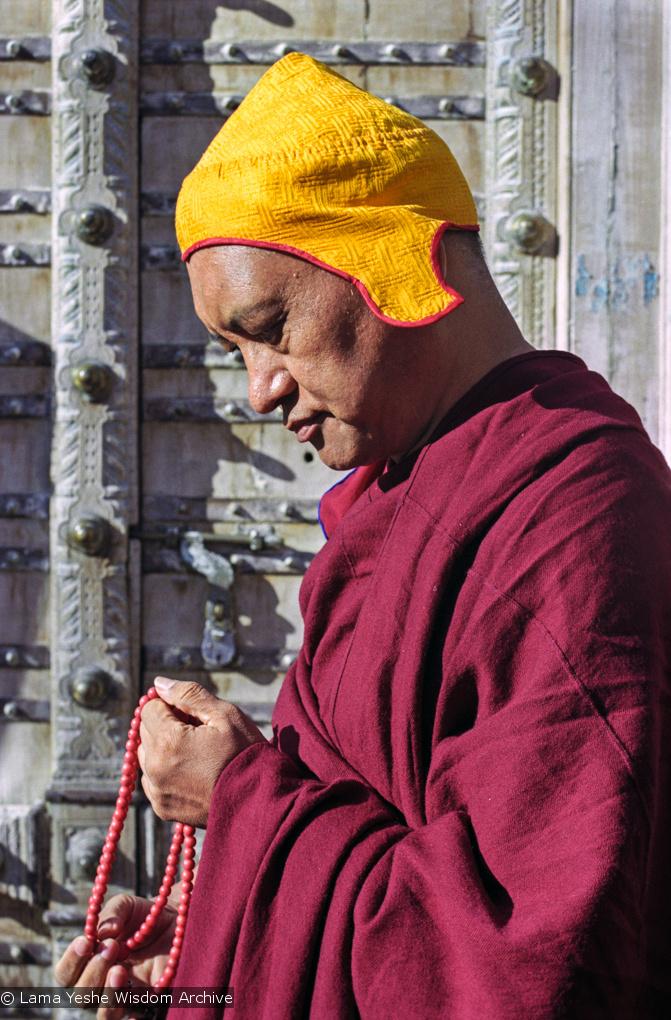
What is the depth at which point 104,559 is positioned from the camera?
242 cm

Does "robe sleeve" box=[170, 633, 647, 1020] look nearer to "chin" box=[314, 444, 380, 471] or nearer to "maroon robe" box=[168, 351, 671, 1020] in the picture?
"maroon robe" box=[168, 351, 671, 1020]

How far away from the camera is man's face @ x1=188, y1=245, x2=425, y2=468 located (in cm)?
97

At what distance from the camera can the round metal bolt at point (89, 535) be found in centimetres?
238

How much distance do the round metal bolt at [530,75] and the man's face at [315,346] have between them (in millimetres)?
1570

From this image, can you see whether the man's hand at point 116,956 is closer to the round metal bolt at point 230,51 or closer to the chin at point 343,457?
the chin at point 343,457

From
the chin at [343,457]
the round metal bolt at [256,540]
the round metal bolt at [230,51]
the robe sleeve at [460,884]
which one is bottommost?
the robe sleeve at [460,884]

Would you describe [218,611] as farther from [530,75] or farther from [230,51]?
[530,75]

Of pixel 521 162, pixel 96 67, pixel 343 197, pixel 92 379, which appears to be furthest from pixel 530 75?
pixel 343 197

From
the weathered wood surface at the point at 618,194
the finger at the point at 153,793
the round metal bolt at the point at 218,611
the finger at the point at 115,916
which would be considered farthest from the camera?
the round metal bolt at the point at 218,611

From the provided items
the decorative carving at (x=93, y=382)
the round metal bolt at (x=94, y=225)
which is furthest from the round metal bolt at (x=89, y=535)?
the round metal bolt at (x=94, y=225)

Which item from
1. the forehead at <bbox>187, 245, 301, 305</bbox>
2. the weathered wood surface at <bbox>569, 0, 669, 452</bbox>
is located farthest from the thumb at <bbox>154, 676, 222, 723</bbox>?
the weathered wood surface at <bbox>569, 0, 669, 452</bbox>

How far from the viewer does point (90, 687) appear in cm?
239

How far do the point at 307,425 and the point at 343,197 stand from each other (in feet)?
0.69

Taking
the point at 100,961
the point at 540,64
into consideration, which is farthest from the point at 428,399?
the point at 540,64
